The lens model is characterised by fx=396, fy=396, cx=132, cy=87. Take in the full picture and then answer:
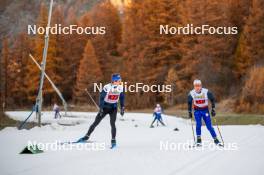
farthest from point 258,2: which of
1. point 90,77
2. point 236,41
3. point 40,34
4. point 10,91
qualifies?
point 10,91

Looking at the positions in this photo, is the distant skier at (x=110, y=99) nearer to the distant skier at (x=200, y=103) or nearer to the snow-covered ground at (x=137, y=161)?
the snow-covered ground at (x=137, y=161)

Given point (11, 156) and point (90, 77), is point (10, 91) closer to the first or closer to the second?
point (90, 77)

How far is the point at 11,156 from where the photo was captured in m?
8.29

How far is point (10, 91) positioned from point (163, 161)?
56.7 meters

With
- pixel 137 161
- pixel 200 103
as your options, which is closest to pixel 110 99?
pixel 200 103

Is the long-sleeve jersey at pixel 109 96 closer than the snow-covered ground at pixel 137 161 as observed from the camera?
No

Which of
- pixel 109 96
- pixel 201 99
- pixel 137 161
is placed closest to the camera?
pixel 137 161
